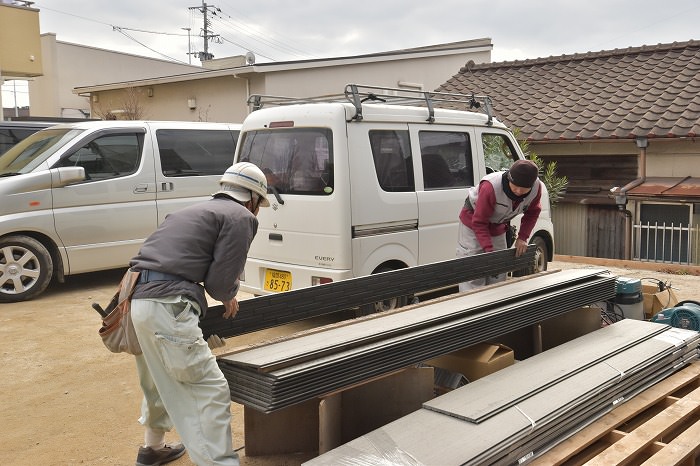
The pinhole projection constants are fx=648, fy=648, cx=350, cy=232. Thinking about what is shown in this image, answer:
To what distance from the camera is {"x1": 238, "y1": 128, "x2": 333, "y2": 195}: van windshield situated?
19.1 ft

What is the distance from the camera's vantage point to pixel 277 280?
6191 millimetres

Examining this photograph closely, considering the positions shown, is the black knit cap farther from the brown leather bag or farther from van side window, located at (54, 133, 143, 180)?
van side window, located at (54, 133, 143, 180)

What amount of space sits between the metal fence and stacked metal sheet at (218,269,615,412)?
6.71m

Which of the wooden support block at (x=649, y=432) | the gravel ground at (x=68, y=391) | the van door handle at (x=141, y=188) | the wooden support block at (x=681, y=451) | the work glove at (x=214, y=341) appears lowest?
the gravel ground at (x=68, y=391)

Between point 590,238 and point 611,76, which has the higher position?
point 611,76

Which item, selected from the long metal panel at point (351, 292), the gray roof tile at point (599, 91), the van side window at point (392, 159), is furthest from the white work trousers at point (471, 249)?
the gray roof tile at point (599, 91)

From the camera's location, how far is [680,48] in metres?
14.5

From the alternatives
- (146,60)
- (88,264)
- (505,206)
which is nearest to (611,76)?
(505,206)

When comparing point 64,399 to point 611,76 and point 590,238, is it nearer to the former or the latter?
point 590,238

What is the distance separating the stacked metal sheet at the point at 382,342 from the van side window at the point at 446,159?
6.13 feet

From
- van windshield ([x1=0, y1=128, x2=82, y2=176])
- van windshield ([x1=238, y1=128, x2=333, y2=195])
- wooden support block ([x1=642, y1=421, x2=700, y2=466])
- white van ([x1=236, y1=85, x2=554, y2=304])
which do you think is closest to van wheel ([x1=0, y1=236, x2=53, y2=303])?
van windshield ([x1=0, y1=128, x2=82, y2=176])

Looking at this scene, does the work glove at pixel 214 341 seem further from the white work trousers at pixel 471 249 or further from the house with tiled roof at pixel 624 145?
the house with tiled roof at pixel 624 145

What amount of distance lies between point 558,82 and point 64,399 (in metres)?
13.6

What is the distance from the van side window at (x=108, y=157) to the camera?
8039 millimetres
